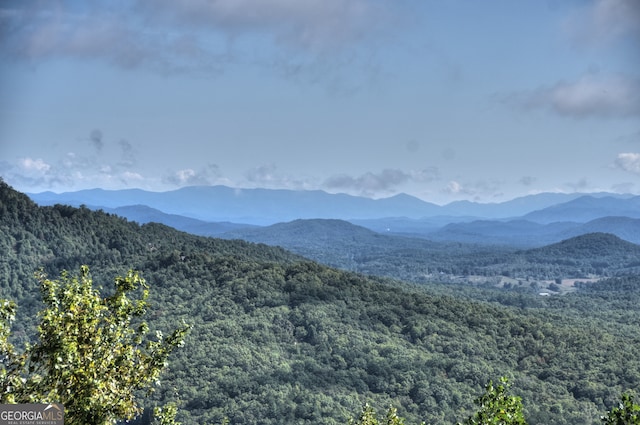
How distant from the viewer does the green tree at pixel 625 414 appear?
12102mm

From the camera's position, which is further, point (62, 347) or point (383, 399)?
point (383, 399)

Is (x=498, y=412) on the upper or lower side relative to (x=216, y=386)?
upper

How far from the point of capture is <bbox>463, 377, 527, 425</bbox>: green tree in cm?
1255

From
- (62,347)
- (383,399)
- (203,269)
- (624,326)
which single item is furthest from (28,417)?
(624,326)

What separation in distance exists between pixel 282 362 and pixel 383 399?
15.1 m

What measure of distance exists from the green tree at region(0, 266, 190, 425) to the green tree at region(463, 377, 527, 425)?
9407 millimetres

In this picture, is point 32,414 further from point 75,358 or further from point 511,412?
point 511,412

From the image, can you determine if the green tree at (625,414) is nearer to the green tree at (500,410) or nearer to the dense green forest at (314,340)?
the green tree at (500,410)

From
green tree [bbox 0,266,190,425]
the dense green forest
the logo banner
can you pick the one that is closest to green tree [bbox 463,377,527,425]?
green tree [bbox 0,266,190,425]

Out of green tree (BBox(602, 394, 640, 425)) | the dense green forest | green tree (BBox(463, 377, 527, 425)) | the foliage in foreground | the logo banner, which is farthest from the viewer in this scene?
the dense green forest

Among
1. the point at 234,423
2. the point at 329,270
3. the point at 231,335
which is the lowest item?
the point at 234,423

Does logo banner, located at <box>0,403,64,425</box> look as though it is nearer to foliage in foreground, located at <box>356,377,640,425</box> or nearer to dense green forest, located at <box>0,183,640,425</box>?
foliage in foreground, located at <box>356,377,640,425</box>

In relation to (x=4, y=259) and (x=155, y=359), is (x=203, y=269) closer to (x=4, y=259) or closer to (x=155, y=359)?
(x=4, y=259)

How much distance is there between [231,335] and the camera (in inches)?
2832
